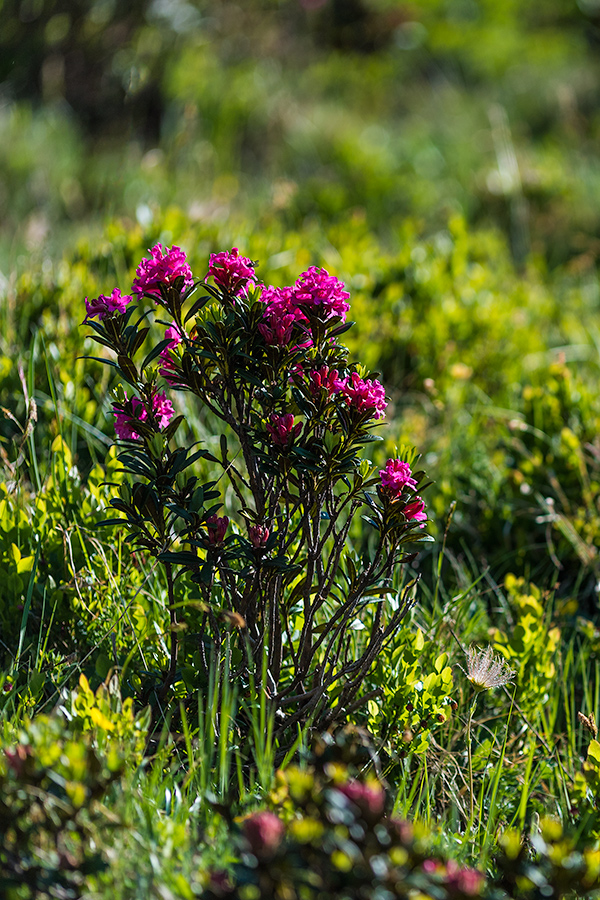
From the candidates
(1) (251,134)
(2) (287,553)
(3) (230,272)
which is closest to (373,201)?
(1) (251,134)

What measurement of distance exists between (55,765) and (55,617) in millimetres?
882

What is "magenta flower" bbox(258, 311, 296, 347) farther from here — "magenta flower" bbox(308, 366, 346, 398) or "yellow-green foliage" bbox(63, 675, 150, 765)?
"yellow-green foliage" bbox(63, 675, 150, 765)

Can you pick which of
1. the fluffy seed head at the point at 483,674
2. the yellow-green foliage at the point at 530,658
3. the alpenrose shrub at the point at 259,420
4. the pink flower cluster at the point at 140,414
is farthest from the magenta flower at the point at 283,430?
the yellow-green foliage at the point at 530,658

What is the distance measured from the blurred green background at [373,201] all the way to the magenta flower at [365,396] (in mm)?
1111

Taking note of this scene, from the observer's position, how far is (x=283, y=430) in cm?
161

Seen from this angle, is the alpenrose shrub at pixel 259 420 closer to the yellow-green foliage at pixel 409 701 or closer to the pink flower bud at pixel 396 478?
the pink flower bud at pixel 396 478

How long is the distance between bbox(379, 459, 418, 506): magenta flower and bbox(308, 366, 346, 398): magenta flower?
191 millimetres

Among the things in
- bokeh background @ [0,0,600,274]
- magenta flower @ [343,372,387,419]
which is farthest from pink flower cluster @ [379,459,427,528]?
bokeh background @ [0,0,600,274]

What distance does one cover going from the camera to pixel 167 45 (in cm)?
770

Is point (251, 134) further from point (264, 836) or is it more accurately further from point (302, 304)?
point (264, 836)

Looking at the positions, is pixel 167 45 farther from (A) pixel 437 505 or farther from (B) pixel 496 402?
(A) pixel 437 505

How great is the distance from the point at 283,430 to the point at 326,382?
0.13 meters

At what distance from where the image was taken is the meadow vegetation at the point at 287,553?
4.21ft

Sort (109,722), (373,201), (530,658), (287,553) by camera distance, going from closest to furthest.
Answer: (109,722), (287,553), (530,658), (373,201)
